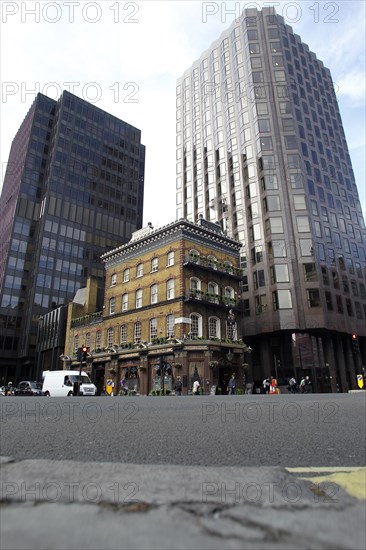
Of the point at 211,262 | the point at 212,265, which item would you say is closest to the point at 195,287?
the point at 212,265

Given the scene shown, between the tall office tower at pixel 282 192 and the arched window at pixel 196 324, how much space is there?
13.3m

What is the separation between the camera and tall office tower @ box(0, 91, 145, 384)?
203 feet

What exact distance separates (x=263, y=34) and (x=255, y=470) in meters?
65.6

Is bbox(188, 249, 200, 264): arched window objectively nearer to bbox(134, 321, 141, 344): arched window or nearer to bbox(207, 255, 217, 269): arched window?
bbox(207, 255, 217, 269): arched window

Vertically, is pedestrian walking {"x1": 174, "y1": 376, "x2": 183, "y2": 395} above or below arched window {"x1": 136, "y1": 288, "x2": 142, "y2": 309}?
below

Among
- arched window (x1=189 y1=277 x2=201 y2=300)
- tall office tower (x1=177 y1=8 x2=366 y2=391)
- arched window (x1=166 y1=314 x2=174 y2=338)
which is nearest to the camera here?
arched window (x1=166 y1=314 x2=174 y2=338)

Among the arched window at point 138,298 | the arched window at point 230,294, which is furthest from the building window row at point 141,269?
the arched window at point 230,294

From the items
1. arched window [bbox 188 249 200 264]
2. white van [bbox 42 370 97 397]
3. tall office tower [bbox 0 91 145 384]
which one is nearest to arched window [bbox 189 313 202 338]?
arched window [bbox 188 249 200 264]

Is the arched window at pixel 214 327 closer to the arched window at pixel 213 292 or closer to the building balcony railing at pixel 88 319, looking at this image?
the arched window at pixel 213 292

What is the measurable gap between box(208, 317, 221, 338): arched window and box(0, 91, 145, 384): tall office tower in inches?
1422

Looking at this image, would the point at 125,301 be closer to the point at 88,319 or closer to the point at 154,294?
the point at 154,294

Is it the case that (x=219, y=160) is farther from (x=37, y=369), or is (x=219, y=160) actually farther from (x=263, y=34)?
(x=37, y=369)

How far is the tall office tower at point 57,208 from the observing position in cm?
6184

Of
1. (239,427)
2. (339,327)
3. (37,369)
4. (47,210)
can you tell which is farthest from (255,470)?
(47,210)
